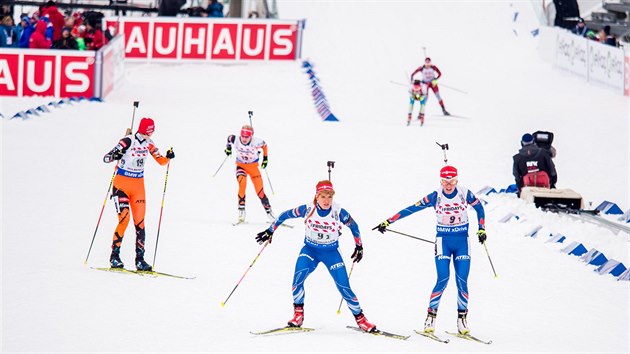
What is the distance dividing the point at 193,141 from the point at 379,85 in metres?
10.4

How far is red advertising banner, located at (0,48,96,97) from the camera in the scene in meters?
28.9

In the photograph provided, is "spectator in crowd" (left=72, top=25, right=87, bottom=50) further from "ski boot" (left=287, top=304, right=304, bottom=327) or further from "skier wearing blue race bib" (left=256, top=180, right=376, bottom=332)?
"ski boot" (left=287, top=304, right=304, bottom=327)

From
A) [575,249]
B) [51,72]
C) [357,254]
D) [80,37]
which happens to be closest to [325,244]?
[357,254]

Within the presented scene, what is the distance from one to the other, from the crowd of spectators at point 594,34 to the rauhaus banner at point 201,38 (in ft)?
27.7

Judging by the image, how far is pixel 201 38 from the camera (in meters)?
36.3

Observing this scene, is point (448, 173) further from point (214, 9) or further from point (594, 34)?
point (214, 9)

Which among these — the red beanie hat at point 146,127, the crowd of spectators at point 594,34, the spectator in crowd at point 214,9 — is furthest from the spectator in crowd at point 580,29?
the red beanie hat at point 146,127

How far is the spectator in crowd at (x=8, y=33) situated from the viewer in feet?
98.9

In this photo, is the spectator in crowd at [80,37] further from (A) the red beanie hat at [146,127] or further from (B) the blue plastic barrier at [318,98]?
(A) the red beanie hat at [146,127]

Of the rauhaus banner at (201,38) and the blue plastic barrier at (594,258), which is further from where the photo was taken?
the rauhaus banner at (201,38)

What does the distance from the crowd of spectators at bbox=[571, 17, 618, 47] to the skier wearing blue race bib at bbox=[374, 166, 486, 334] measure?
72.4ft

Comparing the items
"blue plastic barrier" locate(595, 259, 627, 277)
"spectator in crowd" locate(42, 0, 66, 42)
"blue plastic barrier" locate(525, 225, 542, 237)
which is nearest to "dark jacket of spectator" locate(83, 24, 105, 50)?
"spectator in crowd" locate(42, 0, 66, 42)

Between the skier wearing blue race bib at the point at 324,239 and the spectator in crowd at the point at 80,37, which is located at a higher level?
the spectator in crowd at the point at 80,37

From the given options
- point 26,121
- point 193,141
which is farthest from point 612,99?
point 26,121
